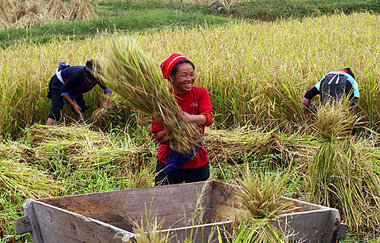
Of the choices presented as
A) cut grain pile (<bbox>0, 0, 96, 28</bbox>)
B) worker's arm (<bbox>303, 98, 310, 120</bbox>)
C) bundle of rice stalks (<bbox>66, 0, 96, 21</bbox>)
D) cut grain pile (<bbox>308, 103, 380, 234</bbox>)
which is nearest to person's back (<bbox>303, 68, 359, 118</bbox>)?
worker's arm (<bbox>303, 98, 310, 120</bbox>)

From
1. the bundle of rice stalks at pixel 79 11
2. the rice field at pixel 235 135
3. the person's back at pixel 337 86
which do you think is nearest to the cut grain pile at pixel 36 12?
the bundle of rice stalks at pixel 79 11

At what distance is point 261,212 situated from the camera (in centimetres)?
218

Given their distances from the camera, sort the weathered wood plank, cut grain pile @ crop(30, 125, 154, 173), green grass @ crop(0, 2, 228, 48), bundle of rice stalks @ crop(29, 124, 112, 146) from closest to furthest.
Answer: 1. the weathered wood plank
2. cut grain pile @ crop(30, 125, 154, 173)
3. bundle of rice stalks @ crop(29, 124, 112, 146)
4. green grass @ crop(0, 2, 228, 48)

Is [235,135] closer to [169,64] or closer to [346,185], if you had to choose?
[346,185]

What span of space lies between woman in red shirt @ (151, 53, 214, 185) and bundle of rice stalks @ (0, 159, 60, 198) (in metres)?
1.06

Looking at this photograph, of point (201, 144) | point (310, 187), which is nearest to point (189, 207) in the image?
point (201, 144)

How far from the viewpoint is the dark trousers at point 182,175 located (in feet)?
10.0

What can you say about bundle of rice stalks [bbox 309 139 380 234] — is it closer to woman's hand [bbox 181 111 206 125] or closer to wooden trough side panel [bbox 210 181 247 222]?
wooden trough side panel [bbox 210 181 247 222]

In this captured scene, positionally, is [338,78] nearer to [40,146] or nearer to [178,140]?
[178,140]

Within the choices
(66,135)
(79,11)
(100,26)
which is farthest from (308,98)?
(79,11)

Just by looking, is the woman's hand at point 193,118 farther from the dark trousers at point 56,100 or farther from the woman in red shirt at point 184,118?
the dark trousers at point 56,100

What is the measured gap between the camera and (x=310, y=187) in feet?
11.2

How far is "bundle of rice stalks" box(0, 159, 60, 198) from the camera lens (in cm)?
362

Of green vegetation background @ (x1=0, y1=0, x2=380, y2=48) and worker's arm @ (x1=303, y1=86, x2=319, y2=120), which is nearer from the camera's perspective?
worker's arm @ (x1=303, y1=86, x2=319, y2=120)
